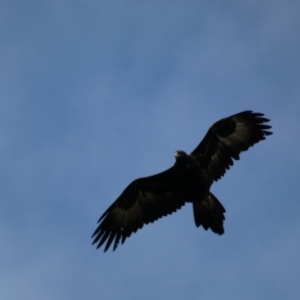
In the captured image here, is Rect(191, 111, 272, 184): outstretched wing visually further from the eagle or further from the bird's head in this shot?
the bird's head

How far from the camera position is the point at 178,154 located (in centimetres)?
1368

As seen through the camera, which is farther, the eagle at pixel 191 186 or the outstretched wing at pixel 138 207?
the outstretched wing at pixel 138 207

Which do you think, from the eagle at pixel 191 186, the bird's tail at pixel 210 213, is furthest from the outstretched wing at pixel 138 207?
the bird's tail at pixel 210 213

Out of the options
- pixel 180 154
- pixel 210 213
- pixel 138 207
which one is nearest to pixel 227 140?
pixel 180 154

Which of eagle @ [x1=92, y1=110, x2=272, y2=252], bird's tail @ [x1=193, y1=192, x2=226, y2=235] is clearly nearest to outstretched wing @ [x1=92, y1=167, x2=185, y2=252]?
eagle @ [x1=92, y1=110, x2=272, y2=252]

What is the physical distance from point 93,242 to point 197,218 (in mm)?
2898

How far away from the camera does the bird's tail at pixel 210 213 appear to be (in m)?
13.4

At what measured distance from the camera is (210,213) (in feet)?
44.4

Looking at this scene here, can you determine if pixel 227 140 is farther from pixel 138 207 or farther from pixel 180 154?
pixel 138 207

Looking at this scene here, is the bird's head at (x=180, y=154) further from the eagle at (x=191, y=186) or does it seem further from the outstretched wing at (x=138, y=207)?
the outstretched wing at (x=138, y=207)

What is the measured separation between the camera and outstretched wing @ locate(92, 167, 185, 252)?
14.8 meters

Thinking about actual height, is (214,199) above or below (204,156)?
below

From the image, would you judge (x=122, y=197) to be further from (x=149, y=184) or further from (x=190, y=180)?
(x=190, y=180)

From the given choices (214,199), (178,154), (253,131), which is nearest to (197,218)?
(214,199)
